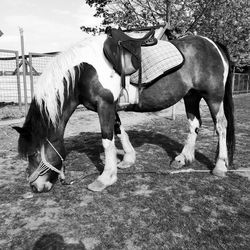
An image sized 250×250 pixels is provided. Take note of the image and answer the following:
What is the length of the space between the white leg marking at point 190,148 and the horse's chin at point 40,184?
195cm

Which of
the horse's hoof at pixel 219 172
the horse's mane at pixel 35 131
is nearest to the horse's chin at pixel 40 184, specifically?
the horse's mane at pixel 35 131

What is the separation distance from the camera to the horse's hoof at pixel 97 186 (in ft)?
10.2

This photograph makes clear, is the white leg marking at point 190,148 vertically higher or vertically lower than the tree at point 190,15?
lower

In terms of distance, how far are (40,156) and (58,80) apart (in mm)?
848

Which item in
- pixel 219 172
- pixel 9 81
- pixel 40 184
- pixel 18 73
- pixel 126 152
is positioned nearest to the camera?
pixel 40 184

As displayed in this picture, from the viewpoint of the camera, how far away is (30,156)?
2.90 metres

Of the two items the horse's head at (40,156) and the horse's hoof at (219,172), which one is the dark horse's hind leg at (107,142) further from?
the horse's hoof at (219,172)

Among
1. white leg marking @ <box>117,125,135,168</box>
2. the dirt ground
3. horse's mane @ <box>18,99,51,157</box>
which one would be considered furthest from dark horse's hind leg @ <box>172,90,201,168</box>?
horse's mane @ <box>18,99,51,157</box>

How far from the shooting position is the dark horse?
286 centimetres

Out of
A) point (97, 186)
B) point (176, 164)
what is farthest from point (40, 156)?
point (176, 164)

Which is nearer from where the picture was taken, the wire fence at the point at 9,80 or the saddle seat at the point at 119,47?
the saddle seat at the point at 119,47

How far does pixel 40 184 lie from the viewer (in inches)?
116

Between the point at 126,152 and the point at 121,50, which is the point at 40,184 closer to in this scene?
the point at 126,152

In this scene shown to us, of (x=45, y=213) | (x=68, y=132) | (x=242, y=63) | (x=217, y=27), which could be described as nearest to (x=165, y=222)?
(x=45, y=213)
